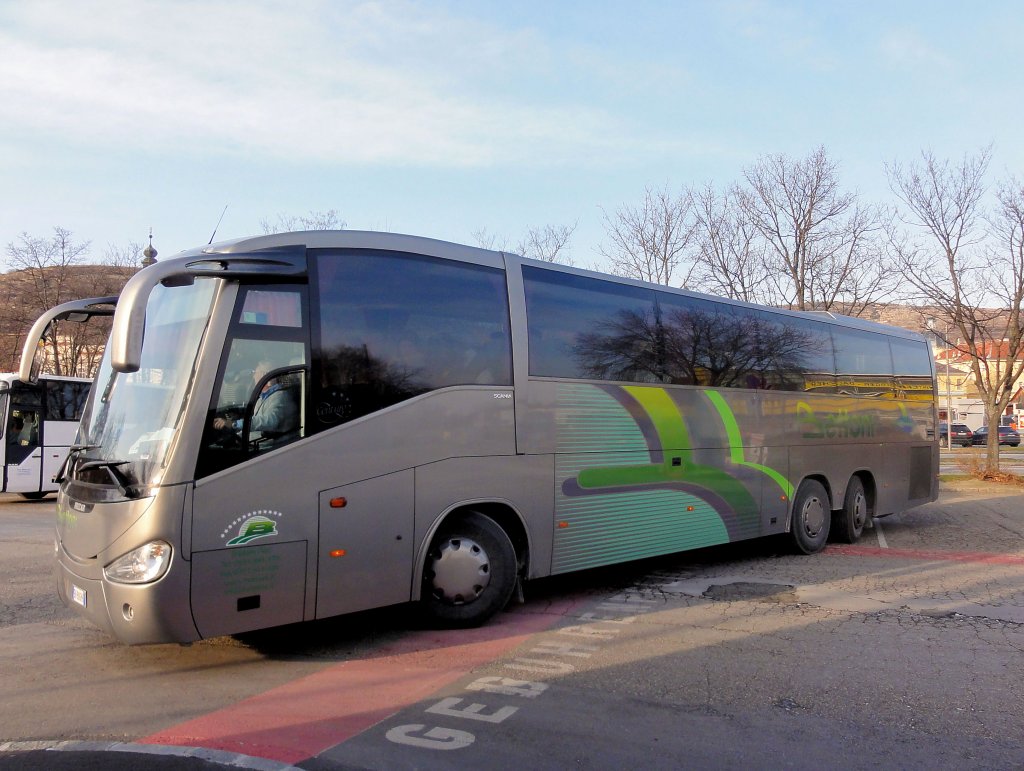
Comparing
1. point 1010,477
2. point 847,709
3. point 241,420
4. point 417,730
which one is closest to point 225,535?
point 241,420

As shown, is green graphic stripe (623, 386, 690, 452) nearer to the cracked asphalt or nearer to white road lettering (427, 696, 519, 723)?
the cracked asphalt

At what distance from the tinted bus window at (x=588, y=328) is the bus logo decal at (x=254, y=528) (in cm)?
291

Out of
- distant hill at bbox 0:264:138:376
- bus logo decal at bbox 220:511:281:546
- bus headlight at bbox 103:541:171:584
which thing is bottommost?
bus headlight at bbox 103:541:171:584

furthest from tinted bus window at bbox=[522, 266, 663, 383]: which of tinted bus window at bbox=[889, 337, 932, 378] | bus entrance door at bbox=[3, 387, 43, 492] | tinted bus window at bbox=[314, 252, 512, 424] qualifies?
bus entrance door at bbox=[3, 387, 43, 492]

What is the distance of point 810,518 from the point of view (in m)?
11.8

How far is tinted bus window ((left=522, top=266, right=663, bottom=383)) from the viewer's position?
317 inches

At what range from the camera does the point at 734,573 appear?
10.2 m

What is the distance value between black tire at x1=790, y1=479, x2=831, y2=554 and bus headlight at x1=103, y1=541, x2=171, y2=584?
853 centimetres

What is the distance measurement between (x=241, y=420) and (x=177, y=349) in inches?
27.6

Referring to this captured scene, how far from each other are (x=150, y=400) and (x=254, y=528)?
1.16 meters

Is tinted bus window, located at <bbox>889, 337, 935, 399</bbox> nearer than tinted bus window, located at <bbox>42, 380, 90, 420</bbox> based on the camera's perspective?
Yes

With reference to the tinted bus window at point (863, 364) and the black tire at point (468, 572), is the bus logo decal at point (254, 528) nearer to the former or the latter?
the black tire at point (468, 572)

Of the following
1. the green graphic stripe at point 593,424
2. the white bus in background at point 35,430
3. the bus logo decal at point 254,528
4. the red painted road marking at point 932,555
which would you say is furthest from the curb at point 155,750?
the white bus in background at point 35,430

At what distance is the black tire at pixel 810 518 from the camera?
1159 cm
